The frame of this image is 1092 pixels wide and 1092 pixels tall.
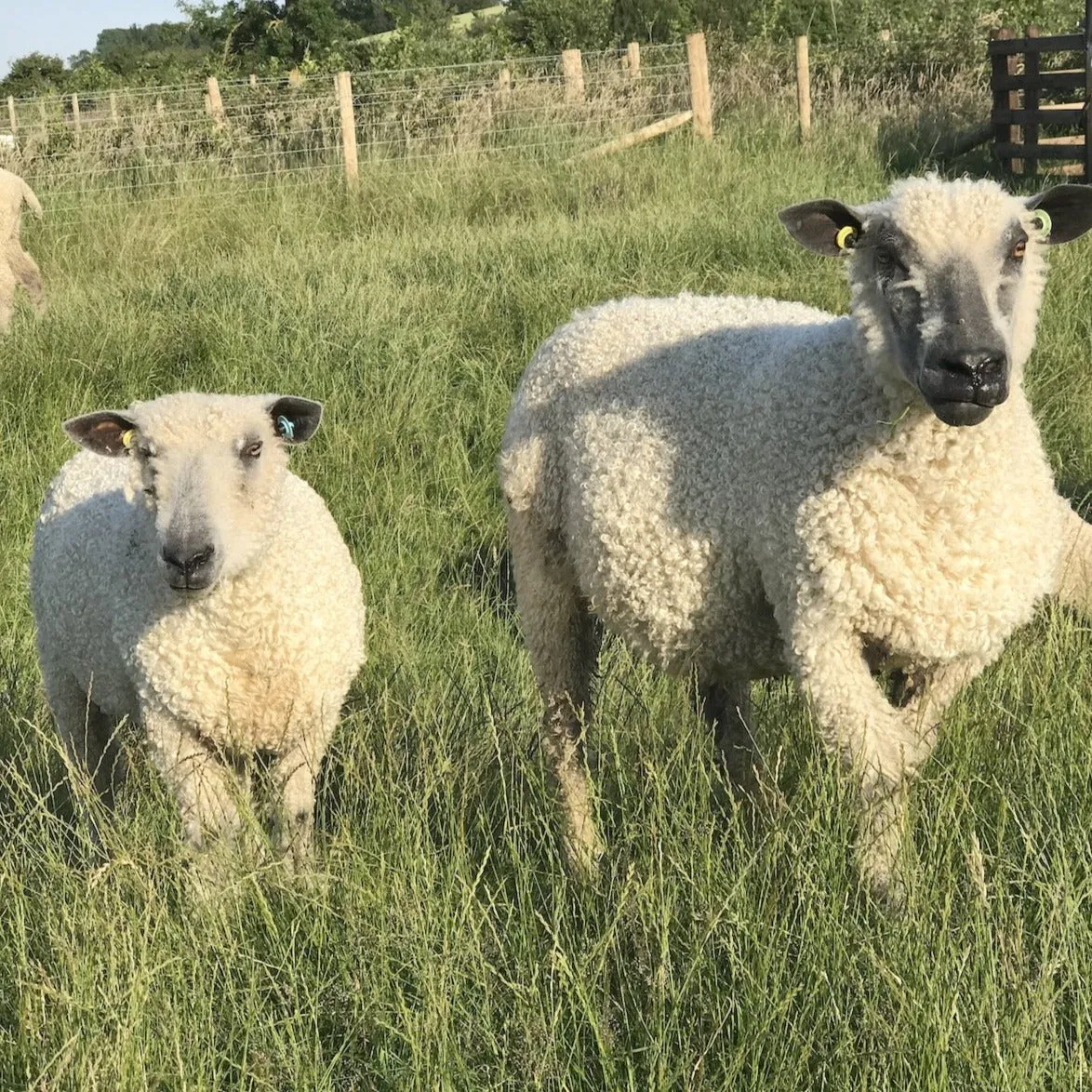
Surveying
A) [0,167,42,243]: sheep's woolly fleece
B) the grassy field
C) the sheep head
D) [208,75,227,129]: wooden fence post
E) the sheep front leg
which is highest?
[208,75,227,129]: wooden fence post

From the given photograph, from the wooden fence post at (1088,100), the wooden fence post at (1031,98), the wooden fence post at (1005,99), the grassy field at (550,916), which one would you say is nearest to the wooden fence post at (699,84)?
the wooden fence post at (1005,99)

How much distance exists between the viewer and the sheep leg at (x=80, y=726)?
4.28 meters

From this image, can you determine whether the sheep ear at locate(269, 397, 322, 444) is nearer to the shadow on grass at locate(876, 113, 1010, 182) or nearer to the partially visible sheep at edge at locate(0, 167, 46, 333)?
the partially visible sheep at edge at locate(0, 167, 46, 333)

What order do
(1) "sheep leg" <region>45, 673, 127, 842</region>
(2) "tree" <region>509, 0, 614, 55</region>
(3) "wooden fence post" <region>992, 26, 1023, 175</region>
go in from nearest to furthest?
1. (1) "sheep leg" <region>45, 673, 127, 842</region>
2. (3) "wooden fence post" <region>992, 26, 1023, 175</region>
3. (2) "tree" <region>509, 0, 614, 55</region>

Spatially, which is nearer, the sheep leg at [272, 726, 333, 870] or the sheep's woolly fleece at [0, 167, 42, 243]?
the sheep leg at [272, 726, 333, 870]

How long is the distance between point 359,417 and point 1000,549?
4.05 metres

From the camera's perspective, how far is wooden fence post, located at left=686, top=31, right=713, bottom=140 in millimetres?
14523

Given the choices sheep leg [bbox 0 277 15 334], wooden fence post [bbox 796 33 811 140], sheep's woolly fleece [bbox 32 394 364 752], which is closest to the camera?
sheep's woolly fleece [bbox 32 394 364 752]

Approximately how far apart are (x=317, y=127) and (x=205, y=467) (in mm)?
11104

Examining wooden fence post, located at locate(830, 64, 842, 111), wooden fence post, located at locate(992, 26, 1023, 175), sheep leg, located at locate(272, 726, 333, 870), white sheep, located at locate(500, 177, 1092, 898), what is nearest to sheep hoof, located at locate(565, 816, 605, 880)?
A: white sheep, located at locate(500, 177, 1092, 898)

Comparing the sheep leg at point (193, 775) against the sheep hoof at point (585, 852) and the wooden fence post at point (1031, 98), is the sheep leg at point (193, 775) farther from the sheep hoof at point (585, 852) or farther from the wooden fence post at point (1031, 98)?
the wooden fence post at point (1031, 98)

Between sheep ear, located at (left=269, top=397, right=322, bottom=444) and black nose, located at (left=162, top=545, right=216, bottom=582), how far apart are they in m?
0.59

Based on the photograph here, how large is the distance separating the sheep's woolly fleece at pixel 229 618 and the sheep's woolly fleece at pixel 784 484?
2.14 feet

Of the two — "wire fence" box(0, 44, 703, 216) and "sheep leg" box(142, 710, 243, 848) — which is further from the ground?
"wire fence" box(0, 44, 703, 216)
